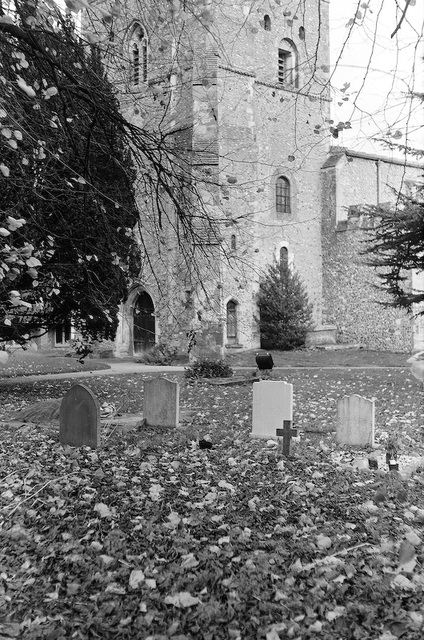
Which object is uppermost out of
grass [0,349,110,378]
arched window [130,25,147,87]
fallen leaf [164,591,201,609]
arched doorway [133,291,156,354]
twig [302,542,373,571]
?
arched window [130,25,147,87]

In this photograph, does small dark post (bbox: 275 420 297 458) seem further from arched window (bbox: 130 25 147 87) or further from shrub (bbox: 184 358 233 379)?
shrub (bbox: 184 358 233 379)

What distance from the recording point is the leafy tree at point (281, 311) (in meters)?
24.4

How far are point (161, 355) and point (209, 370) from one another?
6.59 metres

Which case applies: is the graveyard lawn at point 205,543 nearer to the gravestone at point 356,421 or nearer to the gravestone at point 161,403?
the gravestone at point 356,421

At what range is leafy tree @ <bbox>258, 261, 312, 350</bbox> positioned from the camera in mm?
24359

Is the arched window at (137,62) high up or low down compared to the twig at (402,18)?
up

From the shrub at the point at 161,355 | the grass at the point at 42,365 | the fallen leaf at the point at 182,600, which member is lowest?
the fallen leaf at the point at 182,600

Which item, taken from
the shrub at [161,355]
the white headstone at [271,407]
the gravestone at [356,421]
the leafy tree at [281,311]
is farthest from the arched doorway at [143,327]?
the gravestone at [356,421]

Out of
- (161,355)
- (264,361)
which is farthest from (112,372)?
(264,361)

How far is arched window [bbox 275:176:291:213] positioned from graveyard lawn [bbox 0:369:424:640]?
764 inches

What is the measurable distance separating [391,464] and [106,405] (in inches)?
231

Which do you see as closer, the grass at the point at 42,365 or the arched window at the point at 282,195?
the grass at the point at 42,365

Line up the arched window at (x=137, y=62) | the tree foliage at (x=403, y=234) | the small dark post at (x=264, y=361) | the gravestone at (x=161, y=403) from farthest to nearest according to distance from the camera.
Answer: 1. the small dark post at (x=264, y=361)
2. the tree foliage at (x=403, y=234)
3. the gravestone at (x=161, y=403)
4. the arched window at (x=137, y=62)

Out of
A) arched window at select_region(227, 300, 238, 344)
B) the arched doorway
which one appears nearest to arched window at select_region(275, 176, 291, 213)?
arched window at select_region(227, 300, 238, 344)
